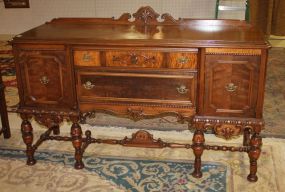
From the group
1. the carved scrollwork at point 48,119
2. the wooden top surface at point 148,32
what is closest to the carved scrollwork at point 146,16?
the wooden top surface at point 148,32

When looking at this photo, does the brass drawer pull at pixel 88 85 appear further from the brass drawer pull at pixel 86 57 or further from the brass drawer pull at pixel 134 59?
the brass drawer pull at pixel 134 59

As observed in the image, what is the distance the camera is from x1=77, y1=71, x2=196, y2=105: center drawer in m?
2.53

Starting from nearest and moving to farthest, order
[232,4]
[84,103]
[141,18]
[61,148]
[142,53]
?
[142,53], [84,103], [141,18], [61,148], [232,4]

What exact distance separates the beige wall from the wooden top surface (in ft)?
11.7

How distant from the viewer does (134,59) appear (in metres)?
2.51

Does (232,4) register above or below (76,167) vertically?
above

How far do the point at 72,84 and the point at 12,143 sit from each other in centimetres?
109

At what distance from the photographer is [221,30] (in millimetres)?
2742

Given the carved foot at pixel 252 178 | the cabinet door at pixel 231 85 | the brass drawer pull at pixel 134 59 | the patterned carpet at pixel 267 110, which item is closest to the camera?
the cabinet door at pixel 231 85

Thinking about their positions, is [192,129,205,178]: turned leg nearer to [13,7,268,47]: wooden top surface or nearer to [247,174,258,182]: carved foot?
[247,174,258,182]: carved foot

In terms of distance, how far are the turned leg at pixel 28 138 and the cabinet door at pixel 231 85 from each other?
1342mm

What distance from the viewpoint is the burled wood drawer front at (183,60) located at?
245cm

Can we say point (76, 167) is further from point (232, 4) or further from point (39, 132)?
point (232, 4)

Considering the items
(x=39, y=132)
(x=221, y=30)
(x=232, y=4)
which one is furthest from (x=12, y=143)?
(x=232, y=4)
